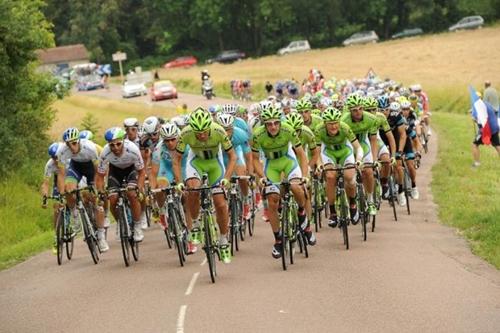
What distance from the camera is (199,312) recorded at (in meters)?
10.9

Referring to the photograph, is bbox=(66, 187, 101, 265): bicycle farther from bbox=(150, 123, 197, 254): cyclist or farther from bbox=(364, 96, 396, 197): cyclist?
bbox=(364, 96, 396, 197): cyclist

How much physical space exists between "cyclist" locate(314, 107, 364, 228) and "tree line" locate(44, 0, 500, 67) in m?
84.7

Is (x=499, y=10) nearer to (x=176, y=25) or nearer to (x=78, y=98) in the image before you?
(x=176, y=25)

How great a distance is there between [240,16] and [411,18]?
19258 mm

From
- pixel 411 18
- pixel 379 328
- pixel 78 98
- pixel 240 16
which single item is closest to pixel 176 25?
pixel 240 16

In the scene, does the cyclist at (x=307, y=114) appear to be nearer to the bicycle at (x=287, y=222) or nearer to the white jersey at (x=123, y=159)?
the white jersey at (x=123, y=159)

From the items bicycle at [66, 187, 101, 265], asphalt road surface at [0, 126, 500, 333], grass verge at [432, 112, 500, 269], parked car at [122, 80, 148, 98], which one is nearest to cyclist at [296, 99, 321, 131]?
asphalt road surface at [0, 126, 500, 333]

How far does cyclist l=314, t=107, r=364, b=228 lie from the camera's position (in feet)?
49.9

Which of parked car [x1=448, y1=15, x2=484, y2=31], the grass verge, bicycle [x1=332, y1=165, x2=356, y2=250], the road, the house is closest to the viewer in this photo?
bicycle [x1=332, y1=165, x2=356, y2=250]

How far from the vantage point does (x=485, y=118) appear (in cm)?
2469

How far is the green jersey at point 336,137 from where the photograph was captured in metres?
15.3

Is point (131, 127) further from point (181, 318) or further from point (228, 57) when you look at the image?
point (228, 57)

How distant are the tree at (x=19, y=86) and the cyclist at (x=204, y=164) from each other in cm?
1730

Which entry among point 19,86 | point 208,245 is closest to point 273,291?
point 208,245
